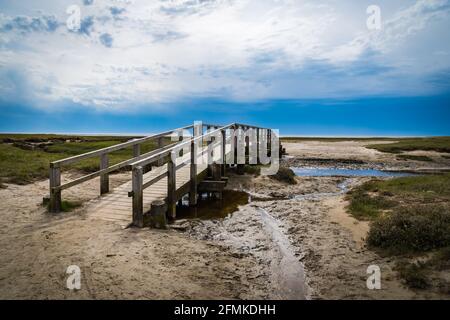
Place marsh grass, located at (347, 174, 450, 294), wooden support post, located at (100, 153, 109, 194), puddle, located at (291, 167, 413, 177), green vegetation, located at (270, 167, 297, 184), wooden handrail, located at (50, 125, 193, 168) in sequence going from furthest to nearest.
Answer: puddle, located at (291, 167, 413, 177)
green vegetation, located at (270, 167, 297, 184)
wooden support post, located at (100, 153, 109, 194)
wooden handrail, located at (50, 125, 193, 168)
marsh grass, located at (347, 174, 450, 294)

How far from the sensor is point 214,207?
10.5m

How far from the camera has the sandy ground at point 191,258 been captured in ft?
14.8

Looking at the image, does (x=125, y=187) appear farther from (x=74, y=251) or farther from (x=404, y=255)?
(x=404, y=255)

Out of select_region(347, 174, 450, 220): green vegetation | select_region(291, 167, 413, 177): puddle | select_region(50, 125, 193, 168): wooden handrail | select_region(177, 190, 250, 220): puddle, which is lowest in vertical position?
select_region(177, 190, 250, 220): puddle

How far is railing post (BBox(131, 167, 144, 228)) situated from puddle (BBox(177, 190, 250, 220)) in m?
2.23

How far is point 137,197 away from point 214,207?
3.89 metres

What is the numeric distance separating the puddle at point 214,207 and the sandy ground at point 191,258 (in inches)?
27.8

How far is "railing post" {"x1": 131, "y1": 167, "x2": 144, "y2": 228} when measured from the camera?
7.01 meters

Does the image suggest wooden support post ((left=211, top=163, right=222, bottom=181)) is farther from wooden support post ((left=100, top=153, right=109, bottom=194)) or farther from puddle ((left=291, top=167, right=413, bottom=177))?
puddle ((left=291, top=167, right=413, bottom=177))

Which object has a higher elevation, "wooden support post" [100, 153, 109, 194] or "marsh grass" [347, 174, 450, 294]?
"wooden support post" [100, 153, 109, 194]

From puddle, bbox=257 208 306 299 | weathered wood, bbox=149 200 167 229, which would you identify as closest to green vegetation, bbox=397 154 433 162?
puddle, bbox=257 208 306 299

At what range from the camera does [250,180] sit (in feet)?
47.5

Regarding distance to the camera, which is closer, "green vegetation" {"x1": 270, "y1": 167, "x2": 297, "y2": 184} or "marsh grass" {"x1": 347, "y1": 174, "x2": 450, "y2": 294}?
"marsh grass" {"x1": 347, "y1": 174, "x2": 450, "y2": 294}

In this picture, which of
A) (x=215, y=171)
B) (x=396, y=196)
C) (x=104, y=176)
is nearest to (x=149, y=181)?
(x=104, y=176)
